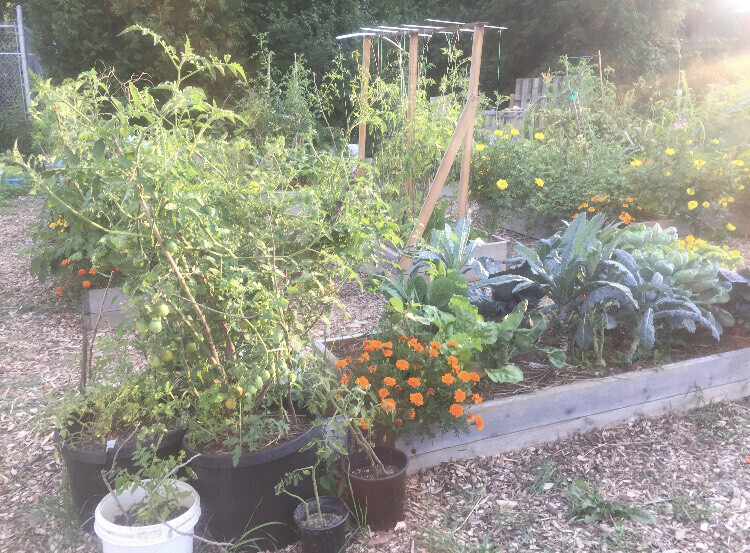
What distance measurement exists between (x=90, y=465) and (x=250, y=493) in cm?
53

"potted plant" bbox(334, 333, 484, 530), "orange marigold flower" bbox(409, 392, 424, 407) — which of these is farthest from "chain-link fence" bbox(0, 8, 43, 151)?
"orange marigold flower" bbox(409, 392, 424, 407)

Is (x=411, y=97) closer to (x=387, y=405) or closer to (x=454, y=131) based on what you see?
(x=454, y=131)

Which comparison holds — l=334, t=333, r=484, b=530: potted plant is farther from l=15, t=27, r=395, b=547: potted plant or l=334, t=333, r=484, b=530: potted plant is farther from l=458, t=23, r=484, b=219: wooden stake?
l=458, t=23, r=484, b=219: wooden stake

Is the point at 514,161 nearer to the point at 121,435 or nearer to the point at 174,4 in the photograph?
the point at 121,435

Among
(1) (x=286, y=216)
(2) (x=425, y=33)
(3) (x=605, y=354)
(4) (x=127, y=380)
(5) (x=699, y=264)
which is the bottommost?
(3) (x=605, y=354)

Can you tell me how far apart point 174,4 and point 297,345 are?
8.63 m

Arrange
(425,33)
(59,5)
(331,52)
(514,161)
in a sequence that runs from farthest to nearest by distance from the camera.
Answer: (331,52)
(59,5)
(514,161)
(425,33)

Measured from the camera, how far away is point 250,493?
1900mm

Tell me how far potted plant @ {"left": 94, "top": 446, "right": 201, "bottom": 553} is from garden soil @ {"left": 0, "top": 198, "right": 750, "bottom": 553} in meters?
0.26

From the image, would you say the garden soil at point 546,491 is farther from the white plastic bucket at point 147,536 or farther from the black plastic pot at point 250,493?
the white plastic bucket at point 147,536

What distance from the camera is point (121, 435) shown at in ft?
6.71

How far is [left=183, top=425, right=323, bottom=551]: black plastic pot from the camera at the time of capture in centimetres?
187

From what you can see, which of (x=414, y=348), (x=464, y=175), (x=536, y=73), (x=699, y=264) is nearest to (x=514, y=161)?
(x=464, y=175)

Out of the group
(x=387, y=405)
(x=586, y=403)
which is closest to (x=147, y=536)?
(x=387, y=405)
